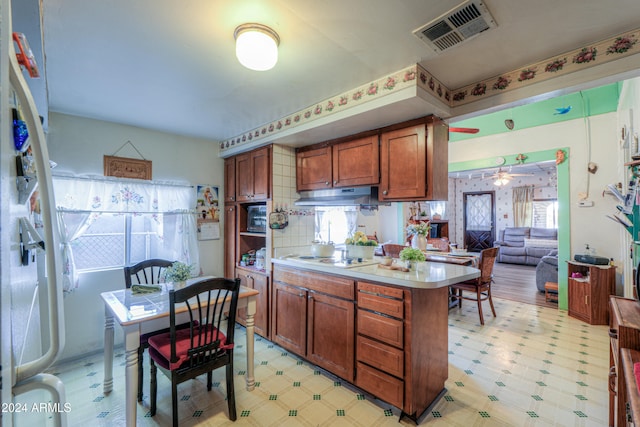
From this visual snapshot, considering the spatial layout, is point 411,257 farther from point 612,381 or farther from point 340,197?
point 612,381

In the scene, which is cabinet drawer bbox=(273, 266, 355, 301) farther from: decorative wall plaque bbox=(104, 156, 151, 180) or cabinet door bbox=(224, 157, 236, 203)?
decorative wall plaque bbox=(104, 156, 151, 180)

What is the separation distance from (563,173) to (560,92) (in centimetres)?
330

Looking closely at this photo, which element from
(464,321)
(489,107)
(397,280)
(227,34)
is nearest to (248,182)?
(227,34)

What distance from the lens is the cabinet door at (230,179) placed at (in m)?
3.62

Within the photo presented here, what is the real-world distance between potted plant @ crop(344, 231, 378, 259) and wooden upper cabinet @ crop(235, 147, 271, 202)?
1.08 metres

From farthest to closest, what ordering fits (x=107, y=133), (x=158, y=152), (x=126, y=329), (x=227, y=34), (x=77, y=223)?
(x=158, y=152)
(x=107, y=133)
(x=77, y=223)
(x=126, y=329)
(x=227, y=34)

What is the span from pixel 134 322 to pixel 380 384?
5.55 feet

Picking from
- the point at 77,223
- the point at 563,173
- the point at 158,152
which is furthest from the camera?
the point at 563,173

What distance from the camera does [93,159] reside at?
284 centimetres

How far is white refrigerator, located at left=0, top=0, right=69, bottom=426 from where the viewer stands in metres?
0.46

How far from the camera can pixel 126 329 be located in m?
1.66

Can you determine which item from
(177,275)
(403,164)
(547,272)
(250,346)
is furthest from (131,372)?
(547,272)

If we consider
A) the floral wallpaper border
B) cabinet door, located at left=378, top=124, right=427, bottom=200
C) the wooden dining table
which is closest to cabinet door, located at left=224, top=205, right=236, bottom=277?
the wooden dining table

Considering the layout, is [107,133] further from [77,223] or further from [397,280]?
[397,280]
